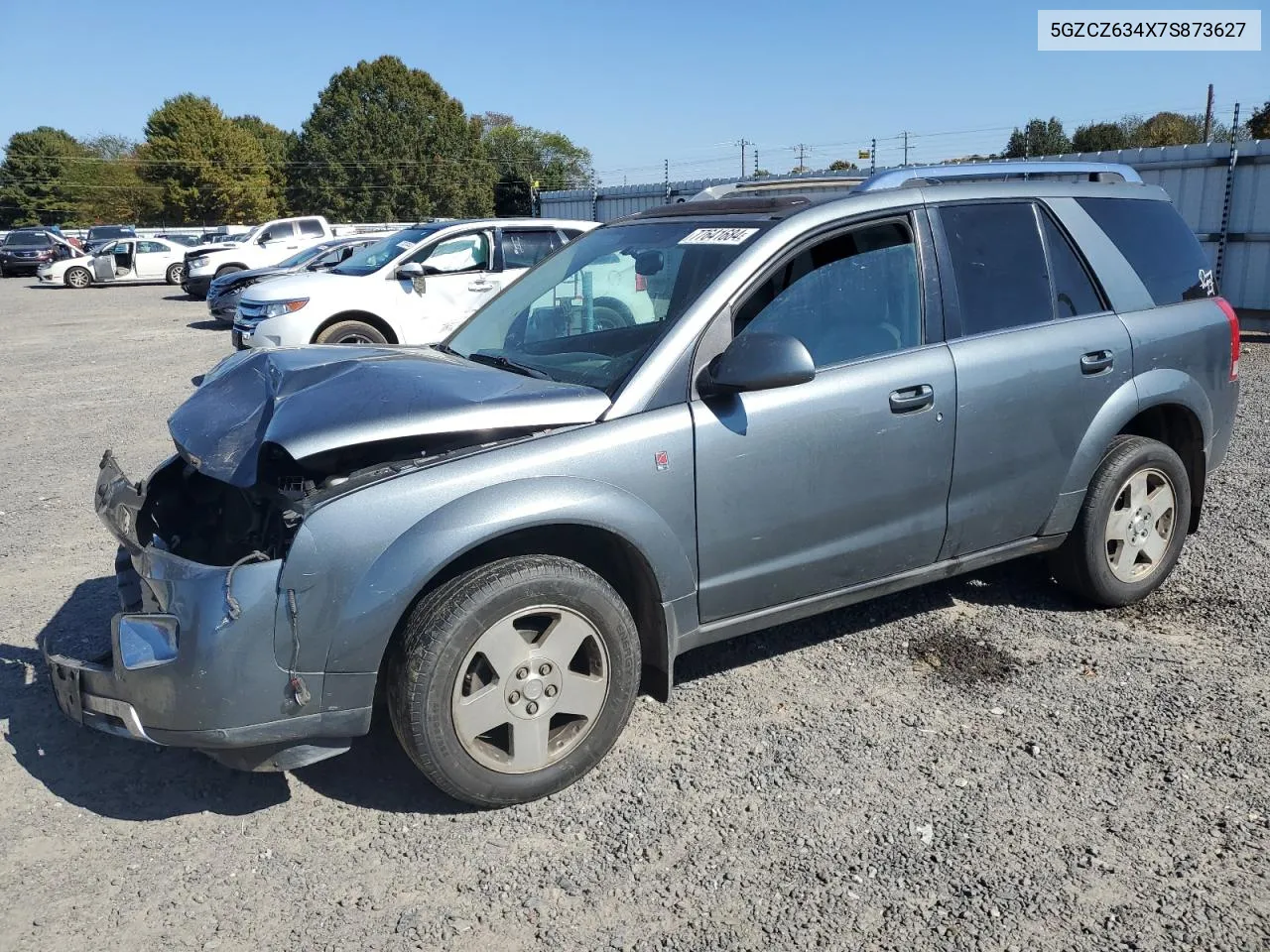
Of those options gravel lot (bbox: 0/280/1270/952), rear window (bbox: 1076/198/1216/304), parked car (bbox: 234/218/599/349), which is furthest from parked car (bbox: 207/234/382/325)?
rear window (bbox: 1076/198/1216/304)

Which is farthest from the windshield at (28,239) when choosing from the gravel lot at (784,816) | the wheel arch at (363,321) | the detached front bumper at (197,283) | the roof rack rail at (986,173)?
the roof rack rail at (986,173)

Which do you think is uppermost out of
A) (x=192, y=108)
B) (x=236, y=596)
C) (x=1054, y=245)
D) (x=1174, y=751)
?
(x=192, y=108)

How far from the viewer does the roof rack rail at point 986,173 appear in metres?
4.13

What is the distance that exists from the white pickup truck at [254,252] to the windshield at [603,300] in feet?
70.9

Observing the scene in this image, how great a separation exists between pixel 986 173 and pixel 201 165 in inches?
3120

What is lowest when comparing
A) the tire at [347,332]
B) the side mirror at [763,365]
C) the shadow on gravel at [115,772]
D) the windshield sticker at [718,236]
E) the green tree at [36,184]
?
the shadow on gravel at [115,772]

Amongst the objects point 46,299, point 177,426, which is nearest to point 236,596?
point 177,426

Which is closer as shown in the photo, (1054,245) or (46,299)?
(1054,245)

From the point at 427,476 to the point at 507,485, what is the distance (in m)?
0.24

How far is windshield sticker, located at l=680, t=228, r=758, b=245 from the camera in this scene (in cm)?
372

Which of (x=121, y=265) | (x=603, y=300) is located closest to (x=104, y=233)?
(x=121, y=265)

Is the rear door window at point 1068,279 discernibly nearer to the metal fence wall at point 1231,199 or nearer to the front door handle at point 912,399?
the front door handle at point 912,399

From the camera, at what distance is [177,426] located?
12.1ft

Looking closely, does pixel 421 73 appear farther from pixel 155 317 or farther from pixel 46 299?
pixel 155 317
